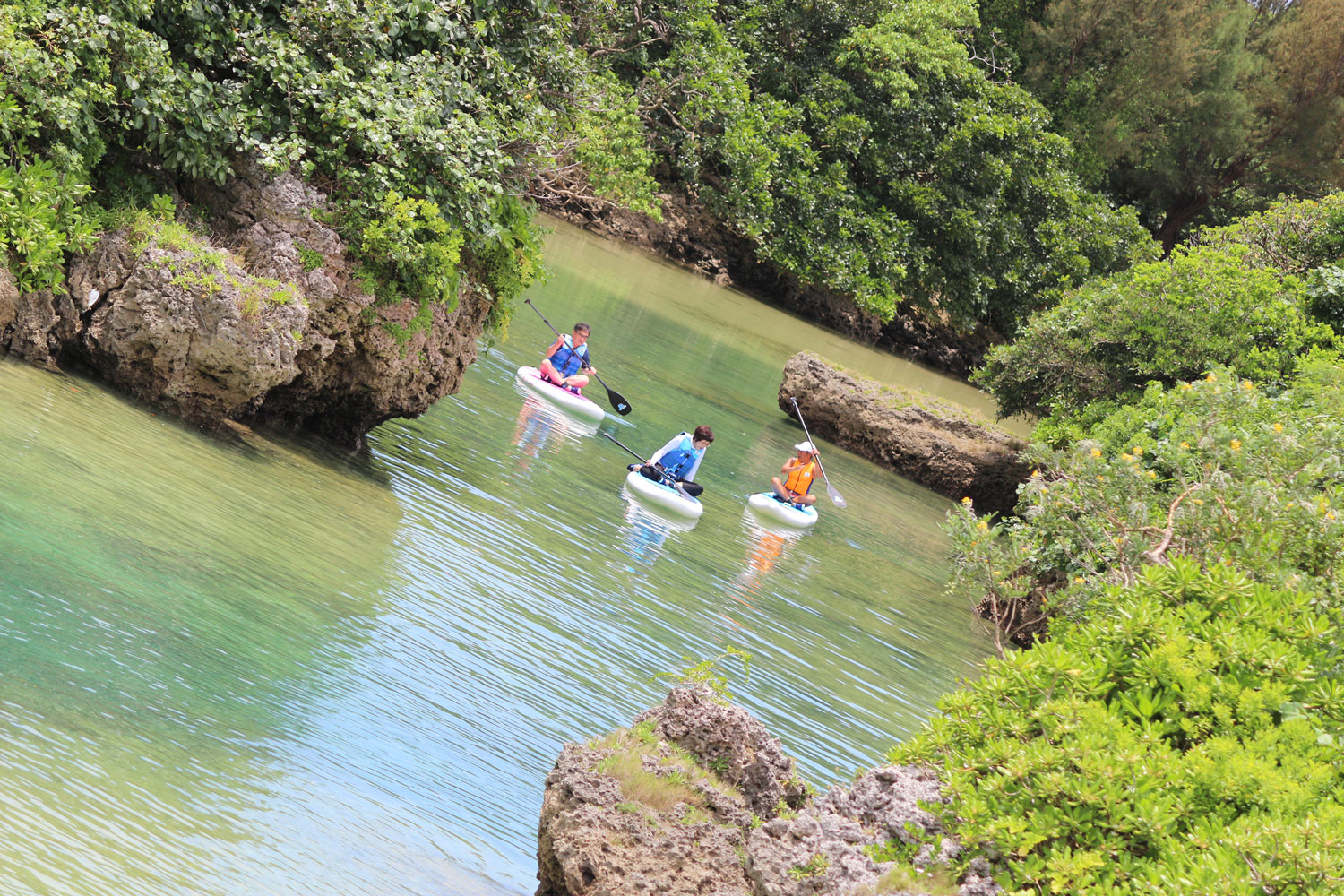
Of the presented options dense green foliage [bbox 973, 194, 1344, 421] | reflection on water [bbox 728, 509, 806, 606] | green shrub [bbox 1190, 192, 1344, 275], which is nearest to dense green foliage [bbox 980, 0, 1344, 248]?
green shrub [bbox 1190, 192, 1344, 275]

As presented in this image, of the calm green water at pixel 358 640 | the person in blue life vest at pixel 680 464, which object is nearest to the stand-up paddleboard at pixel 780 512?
the calm green water at pixel 358 640

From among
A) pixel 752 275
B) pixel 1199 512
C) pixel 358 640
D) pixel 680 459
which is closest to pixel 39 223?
pixel 358 640

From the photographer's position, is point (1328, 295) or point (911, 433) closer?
point (1328, 295)

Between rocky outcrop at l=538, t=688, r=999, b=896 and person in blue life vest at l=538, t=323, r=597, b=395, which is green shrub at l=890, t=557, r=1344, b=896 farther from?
person in blue life vest at l=538, t=323, r=597, b=395

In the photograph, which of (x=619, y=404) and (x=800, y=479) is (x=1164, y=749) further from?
(x=619, y=404)

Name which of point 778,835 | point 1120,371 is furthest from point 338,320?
point 1120,371

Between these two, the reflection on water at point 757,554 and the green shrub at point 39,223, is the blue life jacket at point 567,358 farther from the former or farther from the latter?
the green shrub at point 39,223

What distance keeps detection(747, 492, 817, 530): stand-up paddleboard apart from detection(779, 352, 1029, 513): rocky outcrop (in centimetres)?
684

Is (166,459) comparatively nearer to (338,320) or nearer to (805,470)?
(338,320)

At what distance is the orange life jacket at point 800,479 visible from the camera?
57.1ft

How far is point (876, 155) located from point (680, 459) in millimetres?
28243

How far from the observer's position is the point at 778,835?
5363 millimetres

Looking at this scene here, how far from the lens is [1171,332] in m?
20.0

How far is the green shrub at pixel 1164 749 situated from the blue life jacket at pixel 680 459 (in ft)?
34.4
